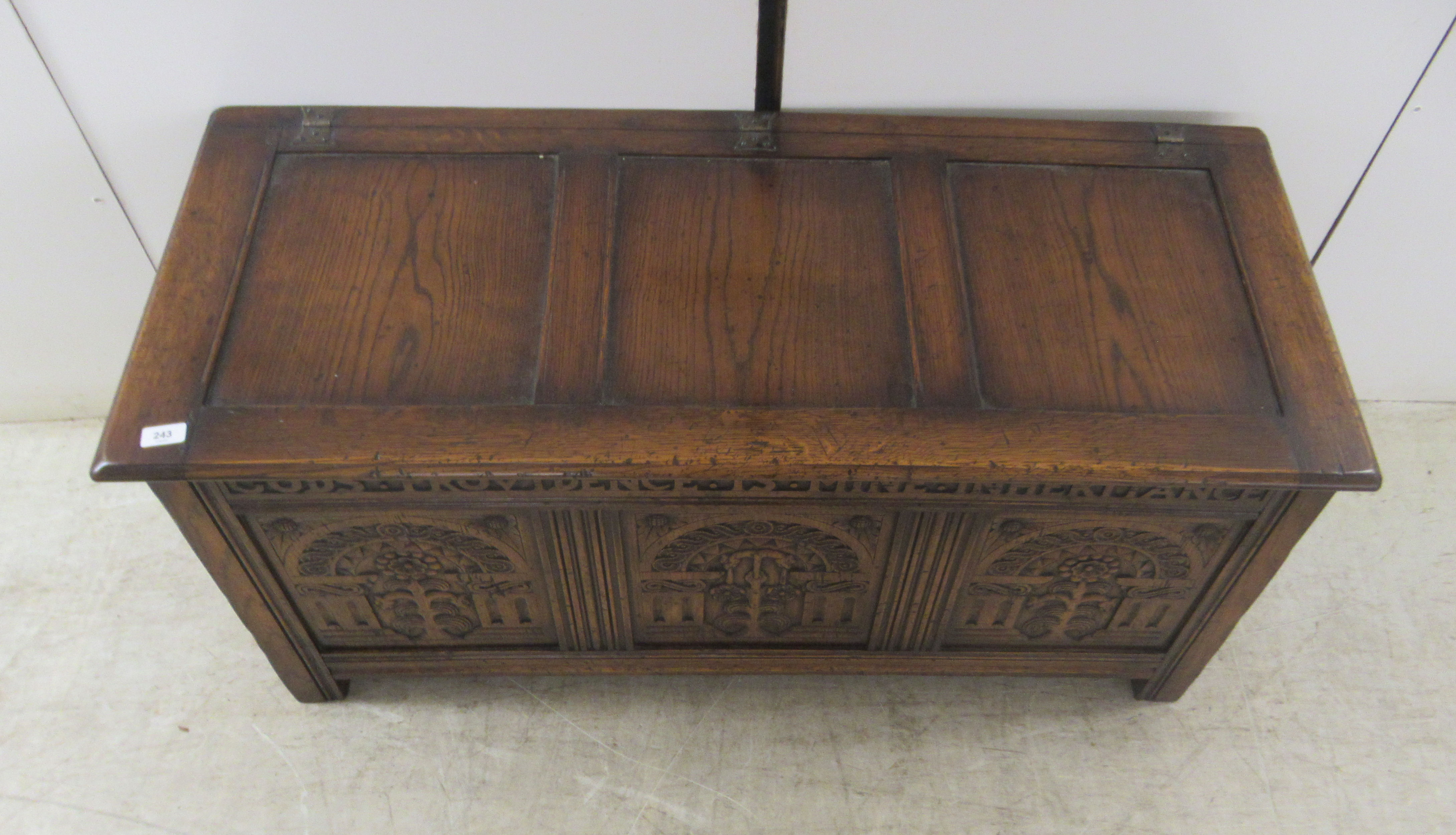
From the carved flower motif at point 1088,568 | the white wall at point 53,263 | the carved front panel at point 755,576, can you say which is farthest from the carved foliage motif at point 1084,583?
the white wall at point 53,263

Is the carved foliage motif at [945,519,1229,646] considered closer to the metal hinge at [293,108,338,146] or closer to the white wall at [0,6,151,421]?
the metal hinge at [293,108,338,146]

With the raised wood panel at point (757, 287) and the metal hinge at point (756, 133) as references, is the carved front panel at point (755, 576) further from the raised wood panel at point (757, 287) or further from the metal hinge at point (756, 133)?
the metal hinge at point (756, 133)

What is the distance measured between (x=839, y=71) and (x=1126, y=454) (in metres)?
0.81

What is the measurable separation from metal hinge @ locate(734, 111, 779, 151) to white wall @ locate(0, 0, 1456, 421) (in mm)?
60

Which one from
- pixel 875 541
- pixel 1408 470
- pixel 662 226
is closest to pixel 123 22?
pixel 662 226

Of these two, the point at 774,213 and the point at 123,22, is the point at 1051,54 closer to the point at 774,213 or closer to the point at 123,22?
the point at 774,213

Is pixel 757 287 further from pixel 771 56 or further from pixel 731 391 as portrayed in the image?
pixel 771 56

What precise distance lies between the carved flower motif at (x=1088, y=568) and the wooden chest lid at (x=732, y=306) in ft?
0.89

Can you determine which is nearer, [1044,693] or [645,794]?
[645,794]

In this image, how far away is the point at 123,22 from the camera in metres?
1.75

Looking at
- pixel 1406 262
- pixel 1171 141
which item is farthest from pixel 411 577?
pixel 1406 262

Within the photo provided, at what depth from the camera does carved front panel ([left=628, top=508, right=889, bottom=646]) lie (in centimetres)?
164

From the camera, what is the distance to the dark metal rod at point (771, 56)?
5.69 ft

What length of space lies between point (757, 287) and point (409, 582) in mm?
749
